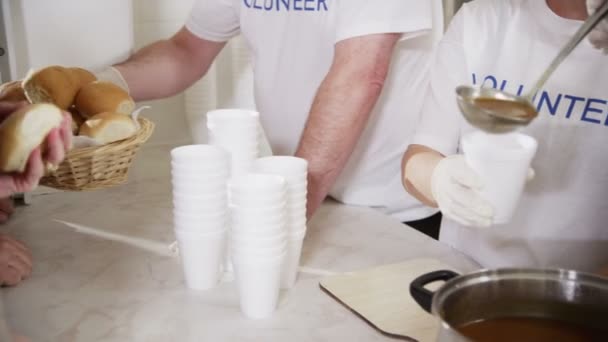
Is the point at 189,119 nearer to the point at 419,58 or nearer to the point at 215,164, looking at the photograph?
the point at 419,58

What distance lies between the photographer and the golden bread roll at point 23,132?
664 millimetres

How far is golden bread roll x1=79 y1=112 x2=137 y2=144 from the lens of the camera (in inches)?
43.5

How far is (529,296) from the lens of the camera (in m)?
0.77

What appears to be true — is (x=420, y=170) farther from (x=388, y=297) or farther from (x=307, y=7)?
(x=307, y=7)

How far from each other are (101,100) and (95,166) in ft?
0.54

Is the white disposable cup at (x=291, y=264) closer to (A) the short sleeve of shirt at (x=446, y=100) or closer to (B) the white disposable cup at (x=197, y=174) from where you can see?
(B) the white disposable cup at (x=197, y=174)

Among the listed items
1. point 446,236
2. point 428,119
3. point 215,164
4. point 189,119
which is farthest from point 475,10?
point 189,119

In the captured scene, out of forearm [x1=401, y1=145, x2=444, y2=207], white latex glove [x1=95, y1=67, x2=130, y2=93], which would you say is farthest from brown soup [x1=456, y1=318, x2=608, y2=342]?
white latex glove [x1=95, y1=67, x2=130, y2=93]

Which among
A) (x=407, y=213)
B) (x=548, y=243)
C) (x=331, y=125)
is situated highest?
(x=331, y=125)

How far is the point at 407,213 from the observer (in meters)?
1.54

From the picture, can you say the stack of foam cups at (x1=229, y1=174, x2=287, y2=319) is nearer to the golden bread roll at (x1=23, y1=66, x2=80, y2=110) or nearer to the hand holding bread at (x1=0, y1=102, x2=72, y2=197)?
the hand holding bread at (x1=0, y1=102, x2=72, y2=197)

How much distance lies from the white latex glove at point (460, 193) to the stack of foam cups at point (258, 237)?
0.26m

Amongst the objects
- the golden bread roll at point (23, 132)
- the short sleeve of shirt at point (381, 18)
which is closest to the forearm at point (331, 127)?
the short sleeve of shirt at point (381, 18)

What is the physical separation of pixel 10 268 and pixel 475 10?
94cm
